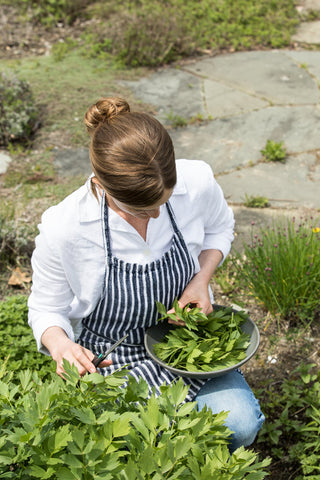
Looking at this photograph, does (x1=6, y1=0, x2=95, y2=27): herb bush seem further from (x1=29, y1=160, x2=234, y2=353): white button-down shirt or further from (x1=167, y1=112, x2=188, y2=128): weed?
(x1=29, y1=160, x2=234, y2=353): white button-down shirt

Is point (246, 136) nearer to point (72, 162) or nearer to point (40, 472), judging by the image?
point (72, 162)

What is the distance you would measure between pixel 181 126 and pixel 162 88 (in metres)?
0.75

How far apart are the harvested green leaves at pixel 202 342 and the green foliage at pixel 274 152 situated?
219 cm

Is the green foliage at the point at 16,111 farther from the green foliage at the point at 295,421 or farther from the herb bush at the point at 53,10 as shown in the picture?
the green foliage at the point at 295,421

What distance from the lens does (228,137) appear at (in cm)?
435

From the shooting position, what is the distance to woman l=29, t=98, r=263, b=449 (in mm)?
1772

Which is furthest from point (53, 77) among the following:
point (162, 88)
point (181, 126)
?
point (181, 126)

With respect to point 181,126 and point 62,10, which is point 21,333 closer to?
point 181,126

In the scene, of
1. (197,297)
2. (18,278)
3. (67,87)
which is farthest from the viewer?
(67,87)

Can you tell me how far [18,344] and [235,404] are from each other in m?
1.06

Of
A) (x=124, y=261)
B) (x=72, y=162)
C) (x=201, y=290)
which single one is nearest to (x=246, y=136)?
(x=72, y=162)

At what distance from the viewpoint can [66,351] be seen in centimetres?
184

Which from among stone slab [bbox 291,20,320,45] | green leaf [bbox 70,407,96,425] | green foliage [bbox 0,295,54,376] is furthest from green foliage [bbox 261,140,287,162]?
green leaf [bbox 70,407,96,425]

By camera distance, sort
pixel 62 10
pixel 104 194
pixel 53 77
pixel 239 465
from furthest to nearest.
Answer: pixel 62 10
pixel 53 77
pixel 104 194
pixel 239 465
